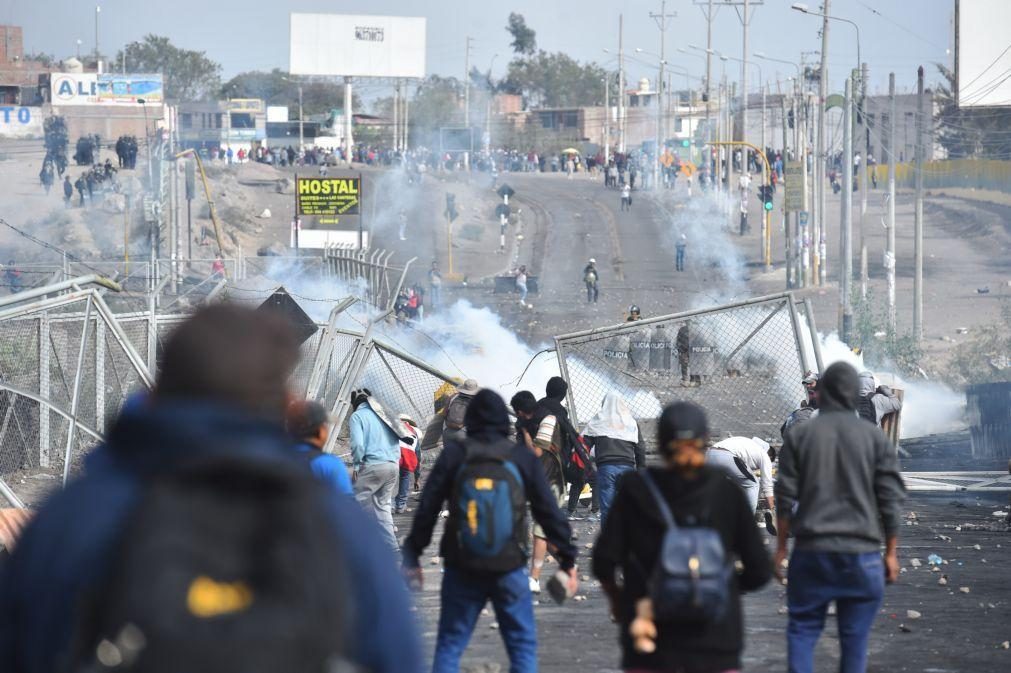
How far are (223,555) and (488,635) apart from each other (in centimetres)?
640

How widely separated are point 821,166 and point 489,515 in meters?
33.6

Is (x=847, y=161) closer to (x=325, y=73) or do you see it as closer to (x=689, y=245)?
(x=689, y=245)

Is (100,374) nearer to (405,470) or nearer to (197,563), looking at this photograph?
(405,470)

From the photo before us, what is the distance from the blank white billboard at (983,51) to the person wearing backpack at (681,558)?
3697cm

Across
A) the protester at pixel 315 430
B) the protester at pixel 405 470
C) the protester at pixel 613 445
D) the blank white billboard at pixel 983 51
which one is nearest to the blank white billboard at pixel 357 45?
the blank white billboard at pixel 983 51

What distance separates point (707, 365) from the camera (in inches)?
555

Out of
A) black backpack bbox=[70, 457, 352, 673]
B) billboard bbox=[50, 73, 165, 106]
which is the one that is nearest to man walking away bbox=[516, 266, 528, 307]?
billboard bbox=[50, 73, 165, 106]

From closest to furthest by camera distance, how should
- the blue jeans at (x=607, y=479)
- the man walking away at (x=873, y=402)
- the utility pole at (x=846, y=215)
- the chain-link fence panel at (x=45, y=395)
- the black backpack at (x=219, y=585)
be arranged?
the black backpack at (x=219, y=585), the blue jeans at (x=607, y=479), the man walking away at (x=873, y=402), the chain-link fence panel at (x=45, y=395), the utility pole at (x=846, y=215)

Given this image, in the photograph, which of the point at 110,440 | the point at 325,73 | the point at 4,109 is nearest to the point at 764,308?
the point at 110,440

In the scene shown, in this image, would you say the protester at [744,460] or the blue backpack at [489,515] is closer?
the blue backpack at [489,515]

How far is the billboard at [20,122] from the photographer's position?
80062mm

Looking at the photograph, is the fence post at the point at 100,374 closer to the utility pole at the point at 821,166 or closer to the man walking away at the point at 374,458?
the man walking away at the point at 374,458

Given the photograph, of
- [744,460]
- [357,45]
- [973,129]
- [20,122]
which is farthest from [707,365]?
[357,45]

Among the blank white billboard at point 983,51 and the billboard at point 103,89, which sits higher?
the billboard at point 103,89
